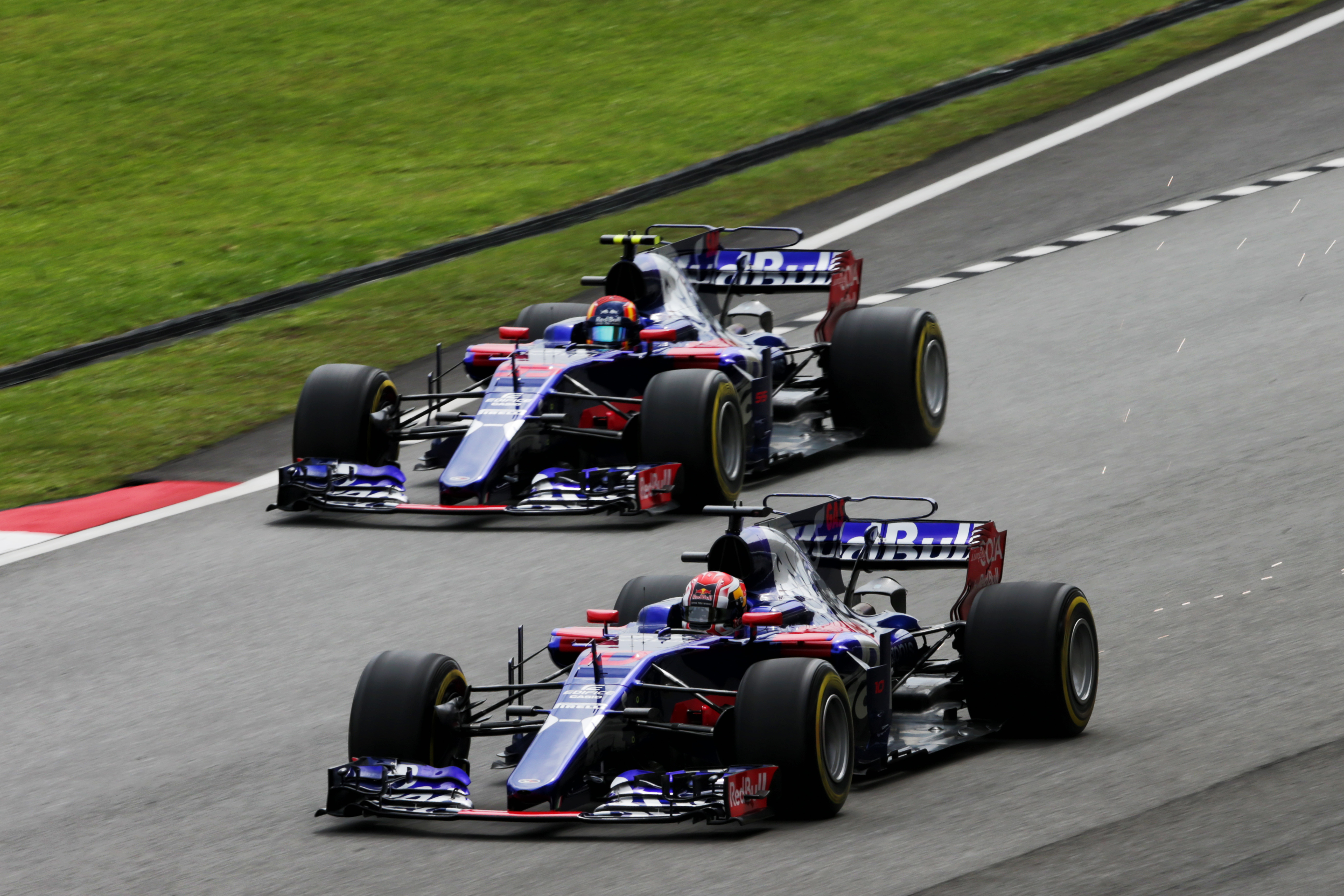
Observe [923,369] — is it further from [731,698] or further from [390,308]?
[390,308]

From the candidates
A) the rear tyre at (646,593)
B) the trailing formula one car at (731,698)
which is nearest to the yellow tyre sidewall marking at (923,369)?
the trailing formula one car at (731,698)

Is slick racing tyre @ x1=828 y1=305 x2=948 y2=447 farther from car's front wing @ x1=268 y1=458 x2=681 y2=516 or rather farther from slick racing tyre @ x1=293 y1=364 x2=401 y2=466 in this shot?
slick racing tyre @ x1=293 y1=364 x2=401 y2=466

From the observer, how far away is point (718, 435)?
14.1 meters

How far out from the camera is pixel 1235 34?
2881cm

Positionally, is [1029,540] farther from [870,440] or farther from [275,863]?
[275,863]

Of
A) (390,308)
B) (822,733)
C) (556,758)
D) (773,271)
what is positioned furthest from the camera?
(390,308)

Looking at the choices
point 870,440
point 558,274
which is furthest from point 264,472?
point 558,274

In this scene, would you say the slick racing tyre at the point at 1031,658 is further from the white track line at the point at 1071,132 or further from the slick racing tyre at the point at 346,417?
the white track line at the point at 1071,132

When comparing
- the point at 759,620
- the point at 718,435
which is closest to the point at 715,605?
the point at 759,620

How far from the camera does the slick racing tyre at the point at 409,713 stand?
877 centimetres

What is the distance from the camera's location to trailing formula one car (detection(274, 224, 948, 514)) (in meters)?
14.1

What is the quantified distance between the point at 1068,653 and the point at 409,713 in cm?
285

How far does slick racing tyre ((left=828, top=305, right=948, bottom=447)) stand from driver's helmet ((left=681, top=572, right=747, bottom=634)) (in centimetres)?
676

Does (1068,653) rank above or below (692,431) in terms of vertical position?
below
